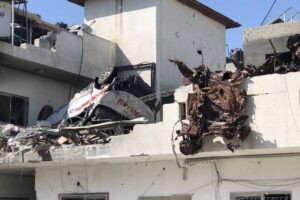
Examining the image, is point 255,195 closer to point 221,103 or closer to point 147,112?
point 221,103

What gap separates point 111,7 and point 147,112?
516cm

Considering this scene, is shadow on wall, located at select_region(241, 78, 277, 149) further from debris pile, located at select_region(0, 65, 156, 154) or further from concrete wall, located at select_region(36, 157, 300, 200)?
debris pile, located at select_region(0, 65, 156, 154)

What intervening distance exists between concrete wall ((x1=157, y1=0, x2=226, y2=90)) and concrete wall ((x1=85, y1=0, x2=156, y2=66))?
0.91ft

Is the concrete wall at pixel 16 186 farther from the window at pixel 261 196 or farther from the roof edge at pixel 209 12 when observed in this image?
the window at pixel 261 196

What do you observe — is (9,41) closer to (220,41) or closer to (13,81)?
(13,81)

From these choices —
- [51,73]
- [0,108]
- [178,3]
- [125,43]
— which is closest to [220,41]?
[178,3]

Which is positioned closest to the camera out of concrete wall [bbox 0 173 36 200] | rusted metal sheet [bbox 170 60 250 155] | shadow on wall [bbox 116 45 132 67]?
rusted metal sheet [bbox 170 60 250 155]

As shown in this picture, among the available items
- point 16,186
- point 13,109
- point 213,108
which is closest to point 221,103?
point 213,108

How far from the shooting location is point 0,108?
645 inches

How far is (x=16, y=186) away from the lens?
16766 millimetres

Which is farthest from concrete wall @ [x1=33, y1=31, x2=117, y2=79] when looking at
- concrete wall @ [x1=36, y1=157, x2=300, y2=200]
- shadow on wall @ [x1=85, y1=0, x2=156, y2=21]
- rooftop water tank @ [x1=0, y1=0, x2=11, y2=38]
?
concrete wall @ [x1=36, y1=157, x2=300, y2=200]

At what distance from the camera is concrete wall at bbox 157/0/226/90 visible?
58.4ft

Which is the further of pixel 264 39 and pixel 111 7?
pixel 111 7

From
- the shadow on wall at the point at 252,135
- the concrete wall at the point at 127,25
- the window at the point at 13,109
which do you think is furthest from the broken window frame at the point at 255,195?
the window at the point at 13,109
